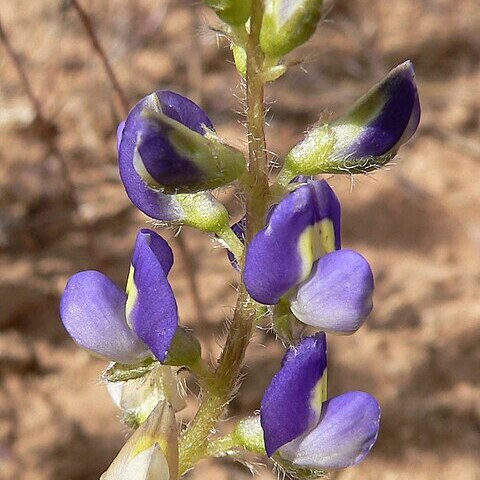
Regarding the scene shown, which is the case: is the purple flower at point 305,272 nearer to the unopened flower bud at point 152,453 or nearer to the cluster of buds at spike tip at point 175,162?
the cluster of buds at spike tip at point 175,162

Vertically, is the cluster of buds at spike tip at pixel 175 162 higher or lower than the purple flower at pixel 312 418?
higher

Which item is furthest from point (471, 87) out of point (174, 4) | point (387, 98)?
point (387, 98)

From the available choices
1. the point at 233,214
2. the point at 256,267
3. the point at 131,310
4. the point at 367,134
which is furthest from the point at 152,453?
the point at 233,214

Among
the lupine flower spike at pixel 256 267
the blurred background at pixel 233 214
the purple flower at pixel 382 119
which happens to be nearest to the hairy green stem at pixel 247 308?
the lupine flower spike at pixel 256 267

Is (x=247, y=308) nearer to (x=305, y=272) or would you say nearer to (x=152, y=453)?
(x=305, y=272)

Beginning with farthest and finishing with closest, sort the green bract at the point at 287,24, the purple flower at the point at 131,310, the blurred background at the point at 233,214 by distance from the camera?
the blurred background at the point at 233,214, the purple flower at the point at 131,310, the green bract at the point at 287,24

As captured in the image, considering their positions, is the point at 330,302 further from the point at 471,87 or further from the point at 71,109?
the point at 471,87

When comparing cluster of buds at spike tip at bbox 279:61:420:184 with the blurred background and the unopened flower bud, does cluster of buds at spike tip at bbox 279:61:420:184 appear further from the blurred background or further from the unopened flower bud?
the blurred background
